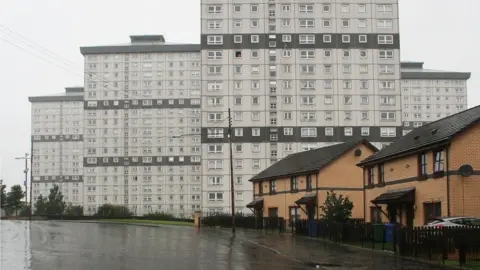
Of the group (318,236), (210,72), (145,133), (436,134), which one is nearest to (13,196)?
(145,133)

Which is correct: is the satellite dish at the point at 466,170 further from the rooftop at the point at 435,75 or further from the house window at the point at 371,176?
the rooftop at the point at 435,75

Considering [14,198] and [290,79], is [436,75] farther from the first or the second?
[14,198]

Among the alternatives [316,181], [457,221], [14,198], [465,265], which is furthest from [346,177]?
[14,198]

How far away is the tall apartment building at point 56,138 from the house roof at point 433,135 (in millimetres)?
146162

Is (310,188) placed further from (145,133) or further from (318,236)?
(145,133)

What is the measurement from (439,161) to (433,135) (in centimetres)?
236

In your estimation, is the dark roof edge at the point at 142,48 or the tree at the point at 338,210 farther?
the dark roof edge at the point at 142,48

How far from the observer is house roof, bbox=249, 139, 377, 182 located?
151ft

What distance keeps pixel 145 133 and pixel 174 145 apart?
25.2 feet

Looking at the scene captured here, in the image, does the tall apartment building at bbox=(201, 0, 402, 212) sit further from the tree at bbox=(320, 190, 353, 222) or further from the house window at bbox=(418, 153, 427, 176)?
the house window at bbox=(418, 153, 427, 176)

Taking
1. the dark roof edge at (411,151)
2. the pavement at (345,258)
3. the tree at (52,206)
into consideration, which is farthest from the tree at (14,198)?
the pavement at (345,258)

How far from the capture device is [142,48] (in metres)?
143

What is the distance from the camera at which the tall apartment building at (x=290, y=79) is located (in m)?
91.7

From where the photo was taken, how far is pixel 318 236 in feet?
123
